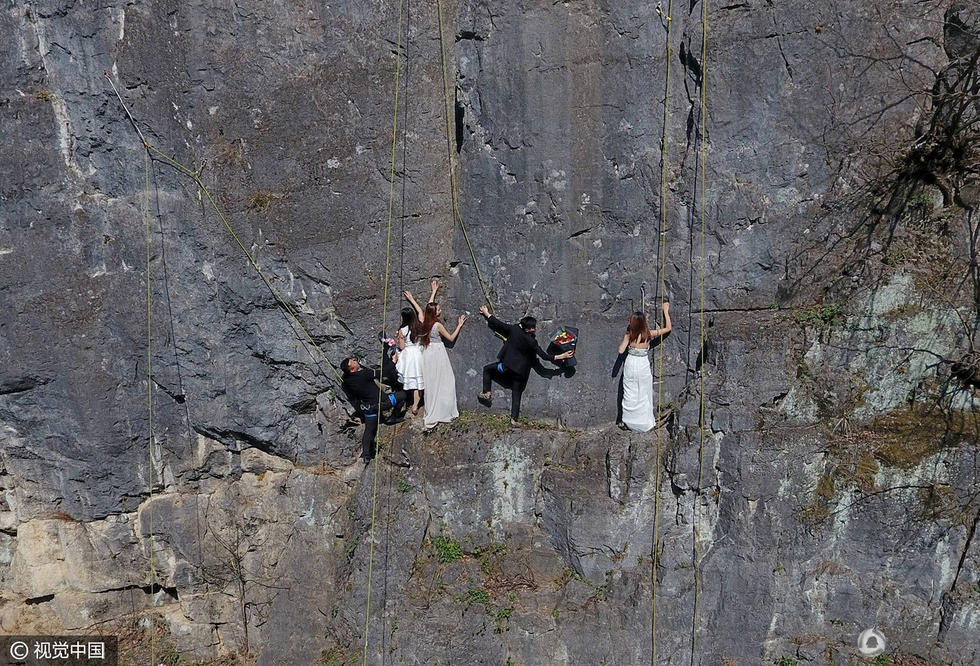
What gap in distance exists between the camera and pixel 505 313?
889cm

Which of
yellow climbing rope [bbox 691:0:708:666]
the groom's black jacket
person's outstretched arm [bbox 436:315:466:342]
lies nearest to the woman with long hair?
person's outstretched arm [bbox 436:315:466:342]

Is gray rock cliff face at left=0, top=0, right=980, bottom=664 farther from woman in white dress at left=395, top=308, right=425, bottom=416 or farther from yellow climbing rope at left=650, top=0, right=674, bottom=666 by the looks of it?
woman in white dress at left=395, top=308, right=425, bottom=416

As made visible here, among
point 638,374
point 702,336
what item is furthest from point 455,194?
point 702,336

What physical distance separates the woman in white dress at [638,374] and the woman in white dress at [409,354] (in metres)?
2.34

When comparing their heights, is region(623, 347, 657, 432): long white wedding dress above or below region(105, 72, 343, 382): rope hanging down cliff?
below

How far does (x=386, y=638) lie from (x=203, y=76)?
6646 mm

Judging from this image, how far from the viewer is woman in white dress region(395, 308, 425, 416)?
8.89m

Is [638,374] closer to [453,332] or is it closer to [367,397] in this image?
[453,332]

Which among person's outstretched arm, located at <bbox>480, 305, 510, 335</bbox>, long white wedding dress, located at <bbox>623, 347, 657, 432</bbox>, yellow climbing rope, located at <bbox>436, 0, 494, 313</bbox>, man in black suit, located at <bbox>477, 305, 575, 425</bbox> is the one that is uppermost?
yellow climbing rope, located at <bbox>436, 0, 494, 313</bbox>

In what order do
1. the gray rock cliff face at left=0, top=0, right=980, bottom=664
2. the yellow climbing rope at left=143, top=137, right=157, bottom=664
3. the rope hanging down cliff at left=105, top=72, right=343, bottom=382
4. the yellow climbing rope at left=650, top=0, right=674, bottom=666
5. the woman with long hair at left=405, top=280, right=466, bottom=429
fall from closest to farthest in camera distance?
the gray rock cliff face at left=0, top=0, right=980, bottom=664 → the yellow climbing rope at left=650, top=0, right=674, bottom=666 → the rope hanging down cliff at left=105, top=72, right=343, bottom=382 → the yellow climbing rope at left=143, top=137, right=157, bottom=664 → the woman with long hair at left=405, top=280, right=466, bottom=429

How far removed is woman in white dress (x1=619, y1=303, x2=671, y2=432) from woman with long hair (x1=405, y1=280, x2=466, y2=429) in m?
2.01

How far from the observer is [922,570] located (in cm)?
783

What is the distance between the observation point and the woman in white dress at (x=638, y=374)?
8195mm

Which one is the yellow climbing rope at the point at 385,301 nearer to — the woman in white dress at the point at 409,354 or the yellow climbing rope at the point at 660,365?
the woman in white dress at the point at 409,354
